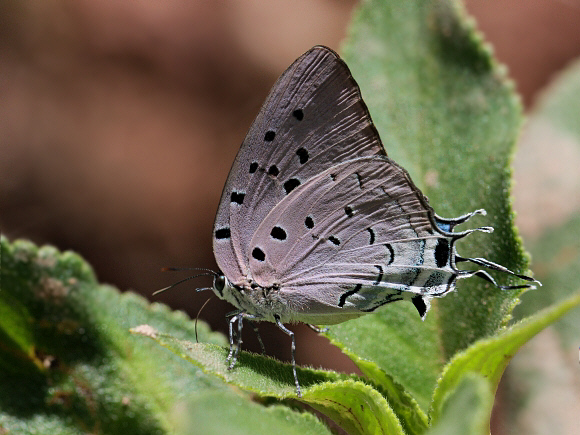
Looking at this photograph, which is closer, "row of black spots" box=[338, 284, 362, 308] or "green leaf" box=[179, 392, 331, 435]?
"green leaf" box=[179, 392, 331, 435]

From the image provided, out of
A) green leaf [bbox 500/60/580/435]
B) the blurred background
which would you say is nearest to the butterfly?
green leaf [bbox 500/60/580/435]

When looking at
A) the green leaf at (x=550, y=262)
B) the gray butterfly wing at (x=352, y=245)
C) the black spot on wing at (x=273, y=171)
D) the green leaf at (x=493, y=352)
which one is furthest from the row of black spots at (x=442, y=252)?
the green leaf at (x=550, y=262)

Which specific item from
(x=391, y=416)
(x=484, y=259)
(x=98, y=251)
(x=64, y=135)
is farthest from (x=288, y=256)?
(x=64, y=135)

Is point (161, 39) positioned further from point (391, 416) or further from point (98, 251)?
point (391, 416)

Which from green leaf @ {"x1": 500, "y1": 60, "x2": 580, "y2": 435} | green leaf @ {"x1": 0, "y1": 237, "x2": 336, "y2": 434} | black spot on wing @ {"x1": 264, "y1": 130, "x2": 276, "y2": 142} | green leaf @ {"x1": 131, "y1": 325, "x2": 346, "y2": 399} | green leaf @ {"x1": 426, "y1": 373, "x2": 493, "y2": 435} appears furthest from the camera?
green leaf @ {"x1": 500, "y1": 60, "x2": 580, "y2": 435}

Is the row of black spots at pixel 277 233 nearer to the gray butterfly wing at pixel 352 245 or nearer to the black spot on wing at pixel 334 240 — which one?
the gray butterfly wing at pixel 352 245

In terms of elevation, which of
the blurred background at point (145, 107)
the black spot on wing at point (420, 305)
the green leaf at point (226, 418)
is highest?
the blurred background at point (145, 107)

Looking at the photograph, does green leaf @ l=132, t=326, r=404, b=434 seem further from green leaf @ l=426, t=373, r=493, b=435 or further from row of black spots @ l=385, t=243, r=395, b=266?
row of black spots @ l=385, t=243, r=395, b=266

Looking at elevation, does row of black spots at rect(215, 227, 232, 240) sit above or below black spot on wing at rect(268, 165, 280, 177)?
below
